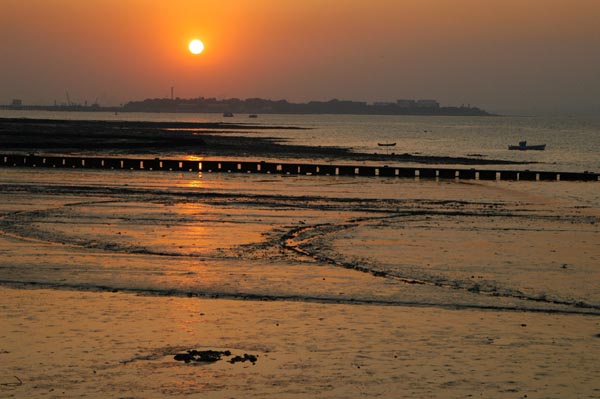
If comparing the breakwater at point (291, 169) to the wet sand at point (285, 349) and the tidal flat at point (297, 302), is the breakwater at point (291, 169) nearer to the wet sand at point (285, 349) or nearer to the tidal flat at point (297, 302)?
the tidal flat at point (297, 302)

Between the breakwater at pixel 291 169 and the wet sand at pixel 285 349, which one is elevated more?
the wet sand at pixel 285 349

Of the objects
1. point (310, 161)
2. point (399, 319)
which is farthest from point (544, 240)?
point (310, 161)

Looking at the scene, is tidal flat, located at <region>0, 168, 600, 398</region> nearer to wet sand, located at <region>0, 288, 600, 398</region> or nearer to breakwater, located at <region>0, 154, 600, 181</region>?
wet sand, located at <region>0, 288, 600, 398</region>

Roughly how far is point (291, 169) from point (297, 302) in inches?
1703

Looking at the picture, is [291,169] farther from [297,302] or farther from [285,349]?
[285,349]

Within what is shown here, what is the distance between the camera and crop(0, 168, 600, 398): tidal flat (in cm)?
1248

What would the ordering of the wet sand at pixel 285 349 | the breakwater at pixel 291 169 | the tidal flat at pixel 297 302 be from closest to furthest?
the wet sand at pixel 285 349, the tidal flat at pixel 297 302, the breakwater at pixel 291 169

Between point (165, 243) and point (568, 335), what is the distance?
12960mm

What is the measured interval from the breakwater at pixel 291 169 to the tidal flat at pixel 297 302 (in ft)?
77.8

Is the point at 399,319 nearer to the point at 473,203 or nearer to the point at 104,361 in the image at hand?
the point at 104,361

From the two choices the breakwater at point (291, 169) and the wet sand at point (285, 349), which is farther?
the breakwater at point (291, 169)

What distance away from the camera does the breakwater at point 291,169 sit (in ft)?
196

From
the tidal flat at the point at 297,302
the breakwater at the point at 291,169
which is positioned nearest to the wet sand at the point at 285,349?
the tidal flat at the point at 297,302

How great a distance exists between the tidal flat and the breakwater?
23705 millimetres
